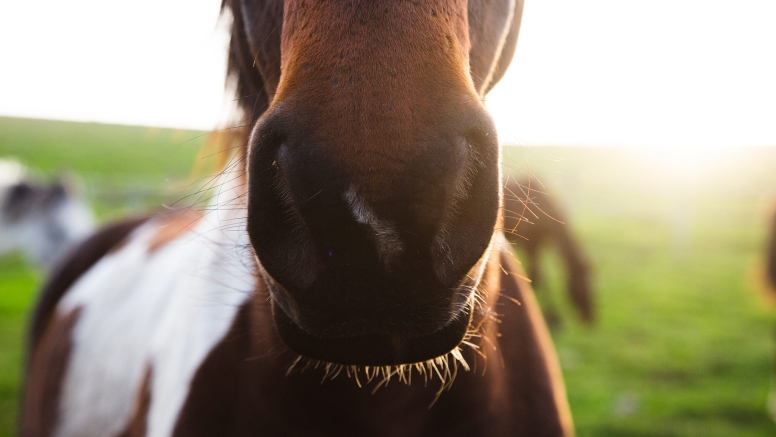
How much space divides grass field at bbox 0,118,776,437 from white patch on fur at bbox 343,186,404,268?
1.40 ft

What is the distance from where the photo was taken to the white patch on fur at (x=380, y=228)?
0.67 metres

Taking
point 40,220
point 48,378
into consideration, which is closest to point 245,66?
point 48,378

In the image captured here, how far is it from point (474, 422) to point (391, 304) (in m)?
0.65

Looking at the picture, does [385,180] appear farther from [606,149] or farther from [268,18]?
[606,149]

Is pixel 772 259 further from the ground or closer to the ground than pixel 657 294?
further from the ground

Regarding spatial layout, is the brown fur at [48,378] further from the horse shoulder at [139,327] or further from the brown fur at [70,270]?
the brown fur at [70,270]

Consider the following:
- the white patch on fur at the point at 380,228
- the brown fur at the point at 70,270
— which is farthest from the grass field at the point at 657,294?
the brown fur at the point at 70,270

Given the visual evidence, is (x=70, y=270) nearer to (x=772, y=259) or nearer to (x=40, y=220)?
(x=772, y=259)

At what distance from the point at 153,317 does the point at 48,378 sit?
3.15 feet

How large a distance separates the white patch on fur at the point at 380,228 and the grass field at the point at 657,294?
427 mm

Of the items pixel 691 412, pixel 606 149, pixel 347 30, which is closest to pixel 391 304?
pixel 347 30

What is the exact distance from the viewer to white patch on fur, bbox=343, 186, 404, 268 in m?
0.67

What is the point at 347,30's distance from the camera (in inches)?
30.0

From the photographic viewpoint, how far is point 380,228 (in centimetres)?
69
